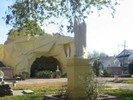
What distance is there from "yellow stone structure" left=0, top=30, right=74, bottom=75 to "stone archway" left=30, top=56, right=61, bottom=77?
0.74 metres

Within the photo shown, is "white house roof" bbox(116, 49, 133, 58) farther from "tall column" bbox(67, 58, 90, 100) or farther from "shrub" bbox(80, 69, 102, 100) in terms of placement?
"shrub" bbox(80, 69, 102, 100)

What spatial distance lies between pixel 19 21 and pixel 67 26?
8.39ft

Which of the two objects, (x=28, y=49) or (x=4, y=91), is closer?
(x=4, y=91)

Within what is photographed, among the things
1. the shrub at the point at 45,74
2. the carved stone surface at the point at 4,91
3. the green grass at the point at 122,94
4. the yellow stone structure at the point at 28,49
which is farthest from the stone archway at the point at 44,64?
the green grass at the point at 122,94

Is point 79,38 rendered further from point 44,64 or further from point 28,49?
point 44,64

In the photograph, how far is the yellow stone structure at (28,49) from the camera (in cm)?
5275

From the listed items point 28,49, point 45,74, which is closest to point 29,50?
point 28,49

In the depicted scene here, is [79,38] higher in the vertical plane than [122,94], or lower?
higher

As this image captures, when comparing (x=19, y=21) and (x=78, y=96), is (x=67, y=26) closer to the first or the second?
(x=19, y=21)

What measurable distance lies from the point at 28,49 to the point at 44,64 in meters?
4.01

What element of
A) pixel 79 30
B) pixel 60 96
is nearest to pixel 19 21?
pixel 79 30

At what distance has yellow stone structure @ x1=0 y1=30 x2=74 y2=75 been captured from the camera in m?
52.8

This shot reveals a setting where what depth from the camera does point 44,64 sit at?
55.9 meters

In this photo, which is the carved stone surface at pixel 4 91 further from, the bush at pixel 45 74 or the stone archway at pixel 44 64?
the stone archway at pixel 44 64
